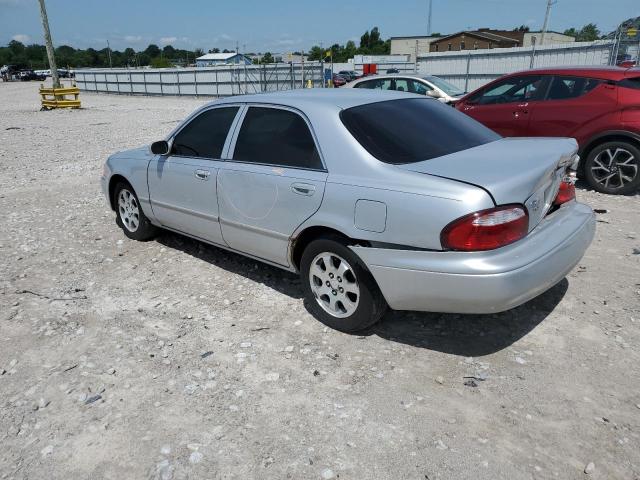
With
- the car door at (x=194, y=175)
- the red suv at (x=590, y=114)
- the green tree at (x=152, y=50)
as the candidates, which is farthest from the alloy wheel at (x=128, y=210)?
the green tree at (x=152, y=50)

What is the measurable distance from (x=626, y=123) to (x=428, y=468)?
6113 mm

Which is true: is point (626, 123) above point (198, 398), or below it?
above

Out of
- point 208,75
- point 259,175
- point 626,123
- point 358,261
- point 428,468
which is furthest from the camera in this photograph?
point 208,75

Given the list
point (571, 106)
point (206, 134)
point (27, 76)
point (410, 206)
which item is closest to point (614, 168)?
point (571, 106)

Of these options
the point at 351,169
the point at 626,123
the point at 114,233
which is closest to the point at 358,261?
the point at 351,169

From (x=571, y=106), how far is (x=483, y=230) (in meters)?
5.38

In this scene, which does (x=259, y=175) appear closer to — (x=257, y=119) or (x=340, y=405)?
(x=257, y=119)

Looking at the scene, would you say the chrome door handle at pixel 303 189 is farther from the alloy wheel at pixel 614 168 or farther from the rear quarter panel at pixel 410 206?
the alloy wheel at pixel 614 168

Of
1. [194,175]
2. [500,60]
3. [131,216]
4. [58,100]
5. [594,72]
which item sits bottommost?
[58,100]

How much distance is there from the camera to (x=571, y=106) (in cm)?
712

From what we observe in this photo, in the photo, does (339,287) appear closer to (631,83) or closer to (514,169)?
(514,169)

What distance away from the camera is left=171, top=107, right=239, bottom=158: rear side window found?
4324mm

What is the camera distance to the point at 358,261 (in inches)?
129

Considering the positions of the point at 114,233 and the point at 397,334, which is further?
the point at 114,233
